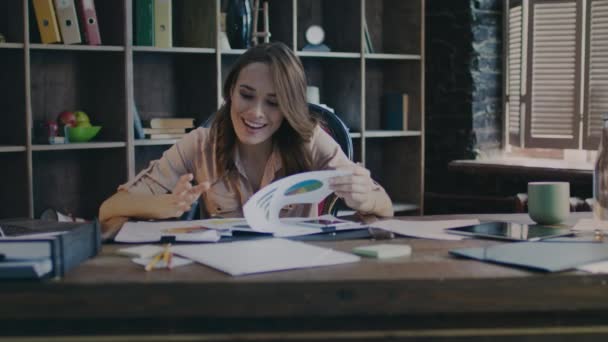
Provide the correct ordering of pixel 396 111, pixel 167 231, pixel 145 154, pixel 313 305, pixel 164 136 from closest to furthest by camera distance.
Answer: pixel 313 305 < pixel 167 231 < pixel 164 136 < pixel 145 154 < pixel 396 111

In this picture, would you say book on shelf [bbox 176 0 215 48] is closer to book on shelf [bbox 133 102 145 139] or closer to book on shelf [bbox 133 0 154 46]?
book on shelf [bbox 133 0 154 46]

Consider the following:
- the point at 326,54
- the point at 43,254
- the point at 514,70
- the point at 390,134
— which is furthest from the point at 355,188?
the point at 514,70

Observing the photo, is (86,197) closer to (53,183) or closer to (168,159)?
(53,183)

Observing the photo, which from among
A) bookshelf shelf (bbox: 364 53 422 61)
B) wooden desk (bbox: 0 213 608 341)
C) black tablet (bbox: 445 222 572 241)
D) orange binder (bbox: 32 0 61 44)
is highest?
orange binder (bbox: 32 0 61 44)

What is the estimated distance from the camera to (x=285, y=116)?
2.47m

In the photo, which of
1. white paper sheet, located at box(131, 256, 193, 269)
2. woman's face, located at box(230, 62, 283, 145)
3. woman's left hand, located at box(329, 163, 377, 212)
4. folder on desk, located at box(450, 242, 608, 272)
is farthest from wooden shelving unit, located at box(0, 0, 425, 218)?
folder on desk, located at box(450, 242, 608, 272)

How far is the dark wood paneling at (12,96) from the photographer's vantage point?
138 inches

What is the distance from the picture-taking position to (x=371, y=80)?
4867 millimetres

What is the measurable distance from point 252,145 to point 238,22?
156cm

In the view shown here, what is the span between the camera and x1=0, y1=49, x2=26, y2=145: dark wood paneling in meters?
3.50

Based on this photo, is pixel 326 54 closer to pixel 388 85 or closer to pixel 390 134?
pixel 390 134

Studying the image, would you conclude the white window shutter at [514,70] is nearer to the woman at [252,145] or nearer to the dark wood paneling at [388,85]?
the dark wood paneling at [388,85]

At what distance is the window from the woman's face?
2319 mm

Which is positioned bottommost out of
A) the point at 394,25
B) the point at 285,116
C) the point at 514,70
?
the point at 285,116
